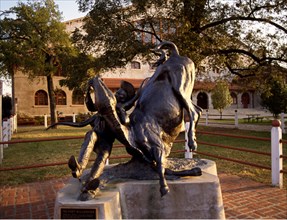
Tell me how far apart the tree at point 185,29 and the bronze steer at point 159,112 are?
8.58m

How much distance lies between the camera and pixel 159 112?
362cm

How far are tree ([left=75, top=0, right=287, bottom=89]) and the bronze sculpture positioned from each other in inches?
339

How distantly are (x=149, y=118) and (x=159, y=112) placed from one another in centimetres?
15

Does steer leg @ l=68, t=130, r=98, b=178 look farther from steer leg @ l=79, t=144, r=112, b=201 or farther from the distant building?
the distant building

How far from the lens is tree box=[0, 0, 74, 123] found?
1981 cm

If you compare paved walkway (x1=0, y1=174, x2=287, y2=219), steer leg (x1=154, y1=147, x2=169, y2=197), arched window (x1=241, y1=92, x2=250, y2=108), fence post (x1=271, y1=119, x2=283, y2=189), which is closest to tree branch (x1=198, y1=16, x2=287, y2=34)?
fence post (x1=271, y1=119, x2=283, y2=189)

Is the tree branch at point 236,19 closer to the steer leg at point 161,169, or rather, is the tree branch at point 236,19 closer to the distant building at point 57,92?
the distant building at point 57,92

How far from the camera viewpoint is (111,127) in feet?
10.4

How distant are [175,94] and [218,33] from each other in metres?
11.0

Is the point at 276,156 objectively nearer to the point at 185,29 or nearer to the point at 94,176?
the point at 94,176

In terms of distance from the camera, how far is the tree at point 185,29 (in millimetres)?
12500

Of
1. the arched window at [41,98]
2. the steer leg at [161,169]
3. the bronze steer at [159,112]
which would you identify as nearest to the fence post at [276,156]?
the bronze steer at [159,112]

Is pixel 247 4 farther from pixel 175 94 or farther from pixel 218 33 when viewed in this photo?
pixel 175 94

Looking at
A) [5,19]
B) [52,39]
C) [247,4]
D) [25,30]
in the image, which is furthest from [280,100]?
[5,19]
